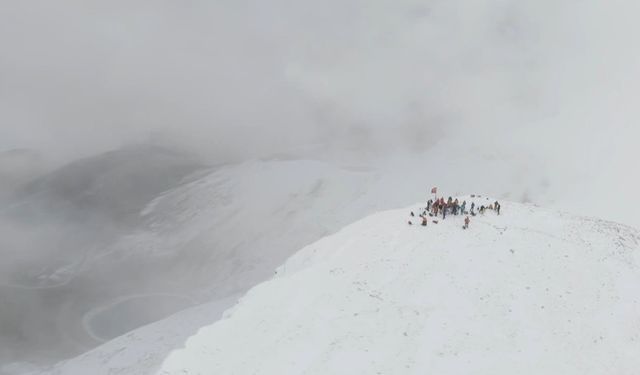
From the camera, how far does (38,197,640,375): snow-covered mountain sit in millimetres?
28359

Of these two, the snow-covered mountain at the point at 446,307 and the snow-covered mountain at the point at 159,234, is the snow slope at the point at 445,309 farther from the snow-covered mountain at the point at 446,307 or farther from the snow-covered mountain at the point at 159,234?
the snow-covered mountain at the point at 159,234

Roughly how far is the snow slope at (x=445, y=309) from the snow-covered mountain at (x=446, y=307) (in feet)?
0.25

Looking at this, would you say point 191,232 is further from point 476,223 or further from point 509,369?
point 509,369

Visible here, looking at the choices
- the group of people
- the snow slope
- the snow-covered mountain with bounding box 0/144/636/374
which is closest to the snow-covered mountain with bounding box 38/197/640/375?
the snow slope

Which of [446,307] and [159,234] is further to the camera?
[159,234]

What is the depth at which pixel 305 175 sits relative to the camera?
18300cm

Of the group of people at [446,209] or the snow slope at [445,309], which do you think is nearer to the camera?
the snow slope at [445,309]

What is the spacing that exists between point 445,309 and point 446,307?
229 millimetres

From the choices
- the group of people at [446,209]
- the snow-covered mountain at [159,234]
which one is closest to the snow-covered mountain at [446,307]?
the group of people at [446,209]

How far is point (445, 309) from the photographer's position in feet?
105

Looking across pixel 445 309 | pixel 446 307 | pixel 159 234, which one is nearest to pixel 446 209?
pixel 446 307

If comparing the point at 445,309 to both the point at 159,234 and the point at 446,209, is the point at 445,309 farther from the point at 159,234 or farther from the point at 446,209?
the point at 159,234

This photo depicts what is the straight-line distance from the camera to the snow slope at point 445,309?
2830cm

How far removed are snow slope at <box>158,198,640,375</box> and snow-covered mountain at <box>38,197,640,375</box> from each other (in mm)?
77
